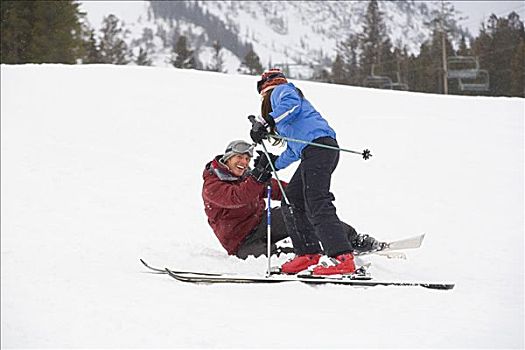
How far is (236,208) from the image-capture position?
5.18 meters

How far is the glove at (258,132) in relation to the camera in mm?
4594

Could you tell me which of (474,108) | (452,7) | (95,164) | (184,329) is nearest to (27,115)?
(95,164)

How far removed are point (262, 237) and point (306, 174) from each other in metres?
0.96

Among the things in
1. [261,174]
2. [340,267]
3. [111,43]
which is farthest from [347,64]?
[340,267]

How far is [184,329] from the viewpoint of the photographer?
3373 mm

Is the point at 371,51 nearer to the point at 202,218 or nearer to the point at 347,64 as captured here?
the point at 347,64

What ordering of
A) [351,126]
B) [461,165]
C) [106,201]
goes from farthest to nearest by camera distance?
[351,126], [461,165], [106,201]

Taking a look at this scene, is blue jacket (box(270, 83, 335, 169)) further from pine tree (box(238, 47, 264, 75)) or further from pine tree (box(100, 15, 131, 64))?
pine tree (box(238, 47, 264, 75))

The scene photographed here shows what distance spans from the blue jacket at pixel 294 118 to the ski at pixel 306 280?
0.95 meters

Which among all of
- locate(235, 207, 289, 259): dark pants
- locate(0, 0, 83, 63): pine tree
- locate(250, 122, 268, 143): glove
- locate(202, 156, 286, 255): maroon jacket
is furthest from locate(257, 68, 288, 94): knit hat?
locate(0, 0, 83, 63): pine tree

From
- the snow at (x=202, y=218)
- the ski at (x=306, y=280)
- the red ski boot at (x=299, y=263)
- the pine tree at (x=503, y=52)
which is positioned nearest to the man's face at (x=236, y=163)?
the snow at (x=202, y=218)

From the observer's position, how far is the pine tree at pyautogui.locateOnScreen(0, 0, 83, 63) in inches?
1200

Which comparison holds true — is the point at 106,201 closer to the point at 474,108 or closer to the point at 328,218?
the point at 328,218

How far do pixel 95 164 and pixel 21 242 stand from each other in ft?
9.67
